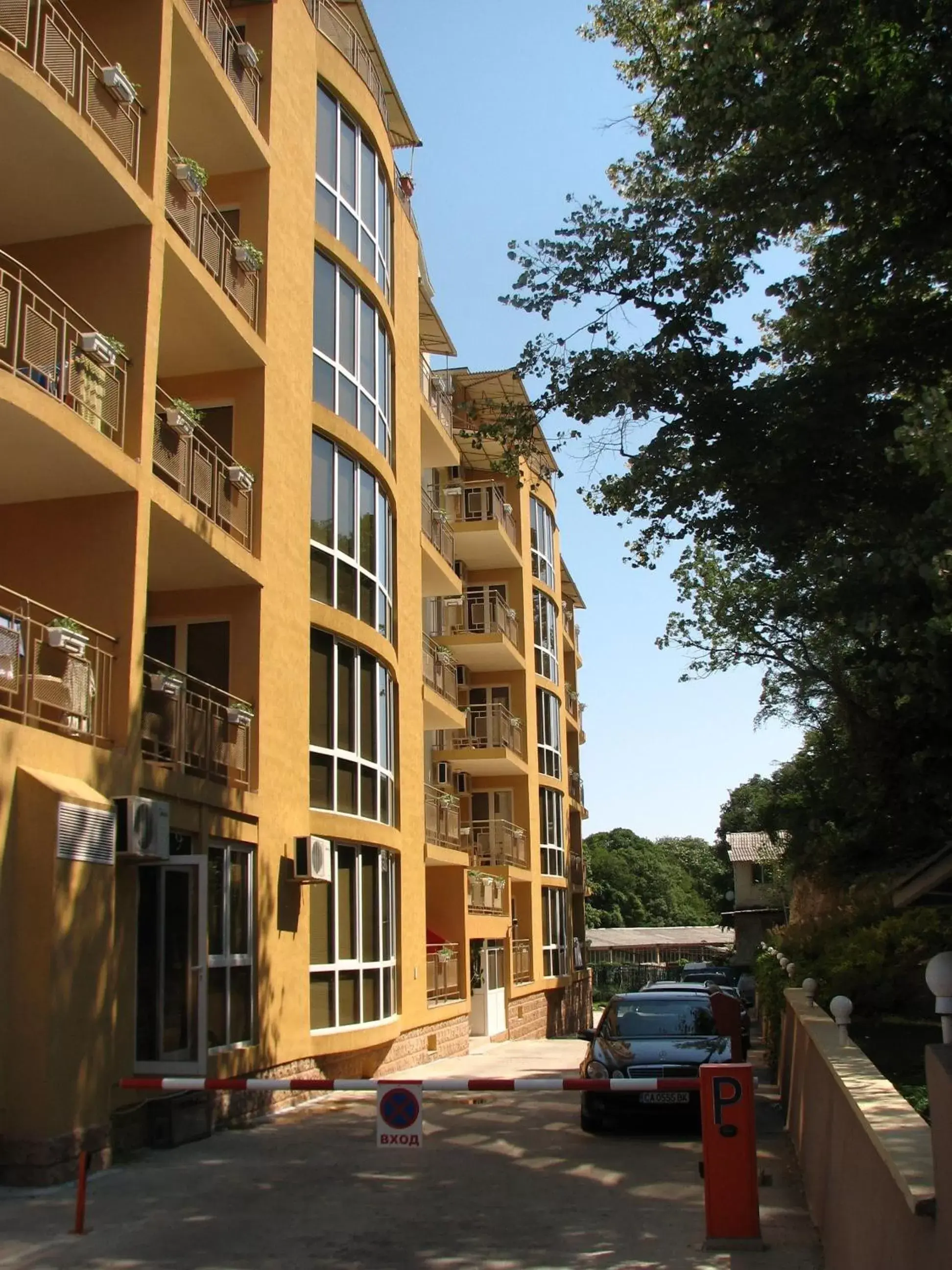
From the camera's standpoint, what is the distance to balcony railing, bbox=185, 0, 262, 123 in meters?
15.3

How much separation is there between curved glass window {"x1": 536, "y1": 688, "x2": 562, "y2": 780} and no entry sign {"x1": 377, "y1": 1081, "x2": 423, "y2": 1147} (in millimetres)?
27769

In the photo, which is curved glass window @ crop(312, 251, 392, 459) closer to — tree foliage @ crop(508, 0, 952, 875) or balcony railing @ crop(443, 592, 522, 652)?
tree foliage @ crop(508, 0, 952, 875)

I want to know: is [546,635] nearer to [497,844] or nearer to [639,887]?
[497,844]

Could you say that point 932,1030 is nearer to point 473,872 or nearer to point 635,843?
point 473,872

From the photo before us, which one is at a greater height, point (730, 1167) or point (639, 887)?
point (639, 887)

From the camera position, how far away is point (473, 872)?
27.1m

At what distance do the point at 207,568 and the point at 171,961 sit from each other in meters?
4.63

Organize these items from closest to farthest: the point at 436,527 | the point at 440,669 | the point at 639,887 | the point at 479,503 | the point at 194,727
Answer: the point at 194,727 → the point at 436,527 → the point at 440,669 → the point at 479,503 → the point at 639,887

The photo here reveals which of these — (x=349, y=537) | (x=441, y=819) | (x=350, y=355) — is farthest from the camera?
(x=441, y=819)

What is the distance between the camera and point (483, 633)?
3139cm

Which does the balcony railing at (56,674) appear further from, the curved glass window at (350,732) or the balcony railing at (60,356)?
the curved glass window at (350,732)

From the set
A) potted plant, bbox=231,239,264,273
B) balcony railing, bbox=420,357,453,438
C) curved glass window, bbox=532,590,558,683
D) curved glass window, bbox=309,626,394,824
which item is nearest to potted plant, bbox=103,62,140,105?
potted plant, bbox=231,239,264,273

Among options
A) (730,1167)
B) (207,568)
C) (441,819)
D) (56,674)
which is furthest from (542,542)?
(730,1167)

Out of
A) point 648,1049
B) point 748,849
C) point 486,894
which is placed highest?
point 748,849
